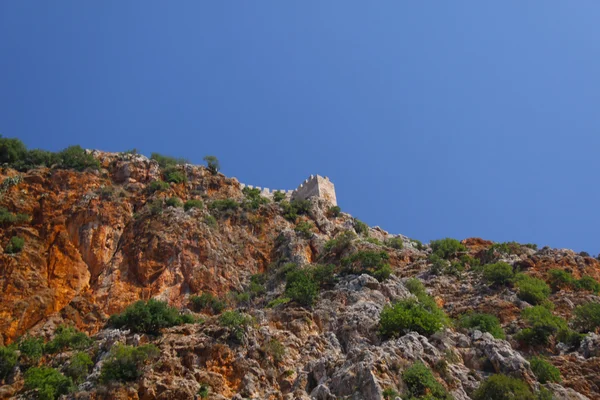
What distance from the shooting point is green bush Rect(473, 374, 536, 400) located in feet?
83.8

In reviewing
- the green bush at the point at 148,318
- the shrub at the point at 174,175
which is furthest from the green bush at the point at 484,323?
the shrub at the point at 174,175

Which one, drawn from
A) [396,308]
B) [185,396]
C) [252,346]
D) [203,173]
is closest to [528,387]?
[396,308]

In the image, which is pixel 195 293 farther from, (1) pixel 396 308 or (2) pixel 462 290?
(2) pixel 462 290

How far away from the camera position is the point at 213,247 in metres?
44.4

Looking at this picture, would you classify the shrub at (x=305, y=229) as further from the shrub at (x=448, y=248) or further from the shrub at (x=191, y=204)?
the shrub at (x=448, y=248)

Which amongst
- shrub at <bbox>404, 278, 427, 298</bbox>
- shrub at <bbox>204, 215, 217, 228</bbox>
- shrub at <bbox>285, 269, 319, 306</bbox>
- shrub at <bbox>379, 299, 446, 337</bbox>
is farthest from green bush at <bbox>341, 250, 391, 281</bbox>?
shrub at <bbox>204, 215, 217, 228</bbox>

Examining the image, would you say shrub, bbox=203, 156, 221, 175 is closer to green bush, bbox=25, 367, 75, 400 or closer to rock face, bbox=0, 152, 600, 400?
rock face, bbox=0, 152, 600, 400

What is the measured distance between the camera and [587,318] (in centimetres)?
3319

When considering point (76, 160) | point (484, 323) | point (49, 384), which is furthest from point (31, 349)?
point (484, 323)

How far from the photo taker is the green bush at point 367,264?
3950 cm

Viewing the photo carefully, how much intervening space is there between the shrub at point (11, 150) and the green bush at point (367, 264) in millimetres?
27663

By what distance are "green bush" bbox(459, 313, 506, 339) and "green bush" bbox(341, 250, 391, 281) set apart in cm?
650

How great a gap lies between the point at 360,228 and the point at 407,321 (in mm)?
25937

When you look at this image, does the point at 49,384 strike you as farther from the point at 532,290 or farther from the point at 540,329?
the point at 532,290
